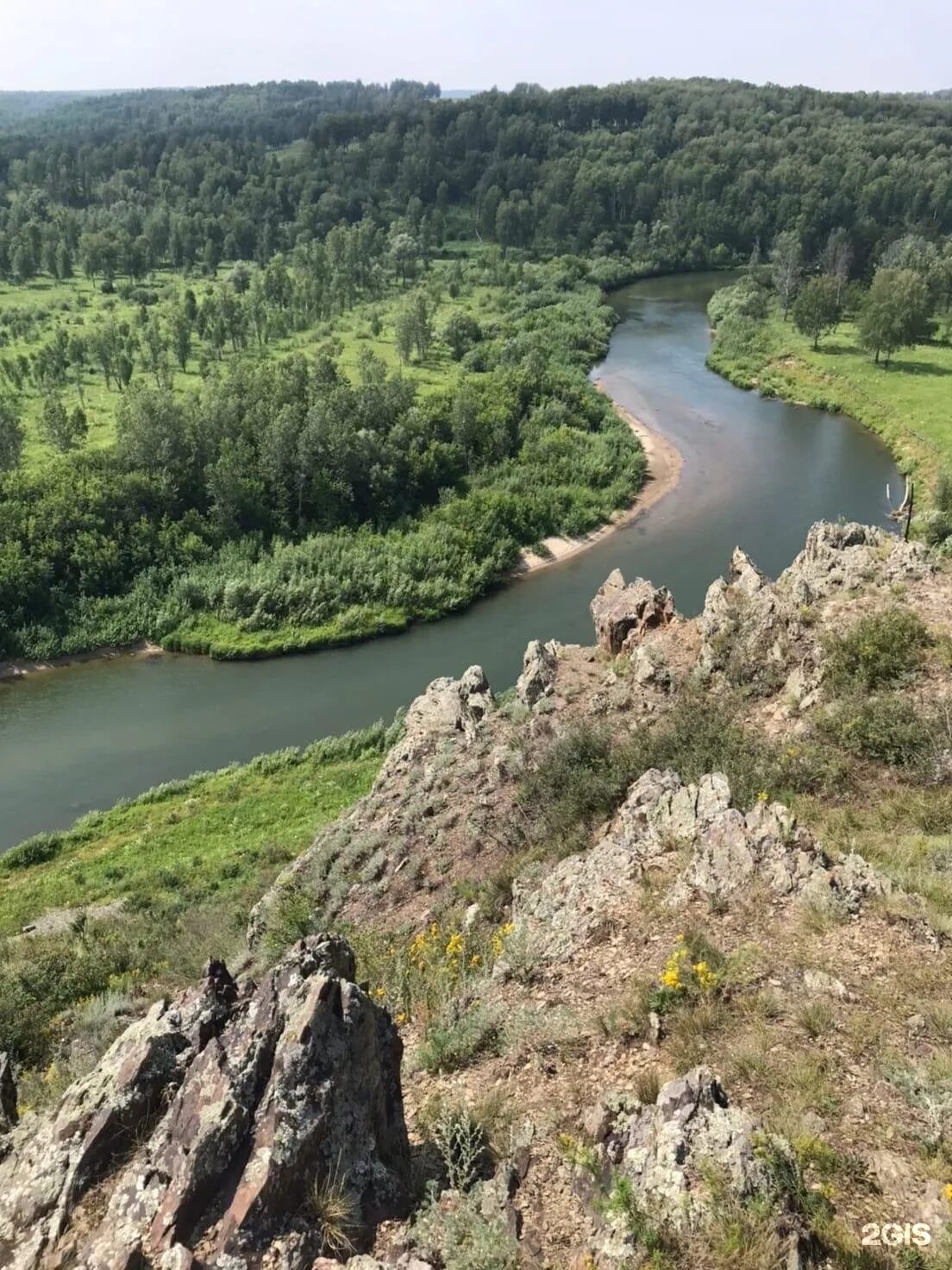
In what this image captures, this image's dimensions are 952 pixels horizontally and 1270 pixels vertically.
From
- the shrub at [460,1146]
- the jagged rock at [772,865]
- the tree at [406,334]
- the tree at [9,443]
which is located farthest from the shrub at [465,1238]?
the tree at [406,334]

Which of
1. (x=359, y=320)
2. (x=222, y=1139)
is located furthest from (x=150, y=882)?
(x=359, y=320)

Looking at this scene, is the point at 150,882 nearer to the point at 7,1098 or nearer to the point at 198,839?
the point at 198,839

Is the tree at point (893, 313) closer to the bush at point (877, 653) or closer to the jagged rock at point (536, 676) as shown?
the jagged rock at point (536, 676)

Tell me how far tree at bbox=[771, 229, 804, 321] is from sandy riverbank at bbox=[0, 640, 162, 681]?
79184 mm

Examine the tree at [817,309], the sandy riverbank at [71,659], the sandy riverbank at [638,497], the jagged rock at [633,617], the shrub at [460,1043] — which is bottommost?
A: the sandy riverbank at [71,659]

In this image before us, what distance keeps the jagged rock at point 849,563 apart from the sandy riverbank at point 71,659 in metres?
29.8

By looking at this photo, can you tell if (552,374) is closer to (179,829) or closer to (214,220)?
(179,829)

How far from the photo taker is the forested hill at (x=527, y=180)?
401ft

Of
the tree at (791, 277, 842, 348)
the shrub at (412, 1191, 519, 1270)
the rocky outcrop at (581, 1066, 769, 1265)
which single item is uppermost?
the tree at (791, 277, 842, 348)

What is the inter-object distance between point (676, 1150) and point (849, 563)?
63.5 ft

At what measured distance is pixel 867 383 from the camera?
73438mm

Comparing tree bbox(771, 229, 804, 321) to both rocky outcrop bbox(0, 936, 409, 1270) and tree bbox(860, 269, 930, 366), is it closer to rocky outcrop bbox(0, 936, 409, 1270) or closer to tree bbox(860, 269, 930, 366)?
tree bbox(860, 269, 930, 366)

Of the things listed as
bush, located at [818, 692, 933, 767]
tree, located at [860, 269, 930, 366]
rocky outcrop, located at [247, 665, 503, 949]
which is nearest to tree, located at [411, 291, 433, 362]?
tree, located at [860, 269, 930, 366]

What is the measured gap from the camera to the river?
1384 inches
